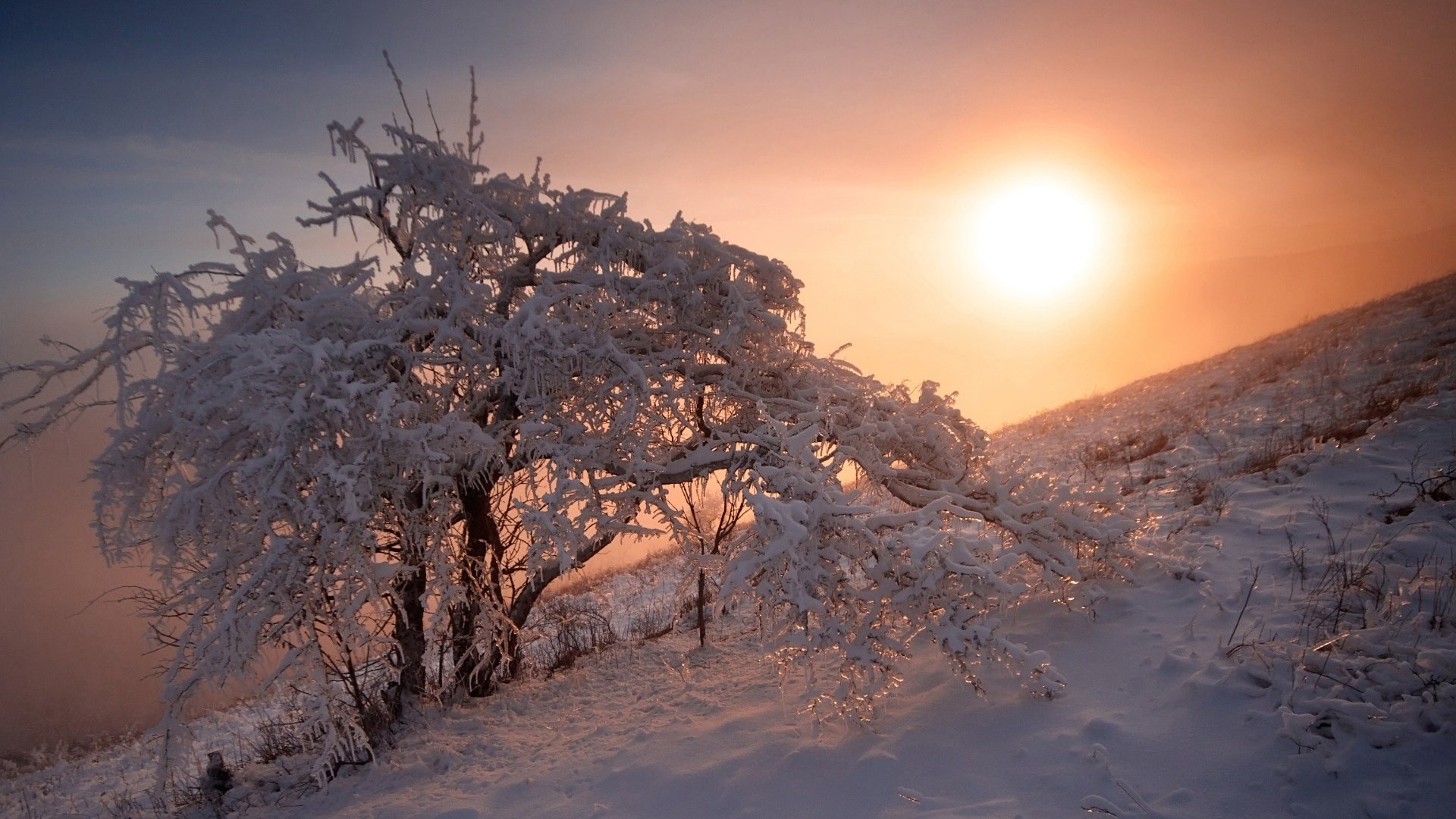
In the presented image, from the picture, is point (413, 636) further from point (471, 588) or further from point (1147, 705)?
point (1147, 705)

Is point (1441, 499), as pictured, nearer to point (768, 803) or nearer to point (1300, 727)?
point (1300, 727)

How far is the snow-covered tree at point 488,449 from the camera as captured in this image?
4016mm

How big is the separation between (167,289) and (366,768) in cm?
437

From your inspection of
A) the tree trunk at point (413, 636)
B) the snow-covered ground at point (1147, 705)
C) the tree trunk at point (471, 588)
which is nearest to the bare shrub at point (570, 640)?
the snow-covered ground at point (1147, 705)

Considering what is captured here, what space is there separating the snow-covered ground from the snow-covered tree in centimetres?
49

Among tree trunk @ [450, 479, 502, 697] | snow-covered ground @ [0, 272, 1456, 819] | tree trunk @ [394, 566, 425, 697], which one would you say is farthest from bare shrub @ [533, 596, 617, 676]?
tree trunk @ [394, 566, 425, 697]

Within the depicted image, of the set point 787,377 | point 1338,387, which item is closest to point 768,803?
point 787,377

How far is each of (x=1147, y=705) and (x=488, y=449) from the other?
16.4ft

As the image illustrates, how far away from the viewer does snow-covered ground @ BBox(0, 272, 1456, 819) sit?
334 cm

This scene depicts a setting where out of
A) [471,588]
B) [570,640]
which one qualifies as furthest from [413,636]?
[570,640]

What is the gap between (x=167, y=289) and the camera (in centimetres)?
467

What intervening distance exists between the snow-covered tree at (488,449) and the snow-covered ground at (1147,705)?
49cm

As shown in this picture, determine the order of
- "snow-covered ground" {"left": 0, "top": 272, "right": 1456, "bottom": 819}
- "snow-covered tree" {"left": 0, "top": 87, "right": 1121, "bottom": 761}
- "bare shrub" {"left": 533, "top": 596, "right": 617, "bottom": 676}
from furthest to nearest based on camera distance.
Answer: "bare shrub" {"left": 533, "top": 596, "right": 617, "bottom": 676} → "snow-covered tree" {"left": 0, "top": 87, "right": 1121, "bottom": 761} → "snow-covered ground" {"left": 0, "top": 272, "right": 1456, "bottom": 819}

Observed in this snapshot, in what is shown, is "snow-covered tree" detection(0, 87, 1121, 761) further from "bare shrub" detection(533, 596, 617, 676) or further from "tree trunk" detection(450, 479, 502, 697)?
"bare shrub" detection(533, 596, 617, 676)
